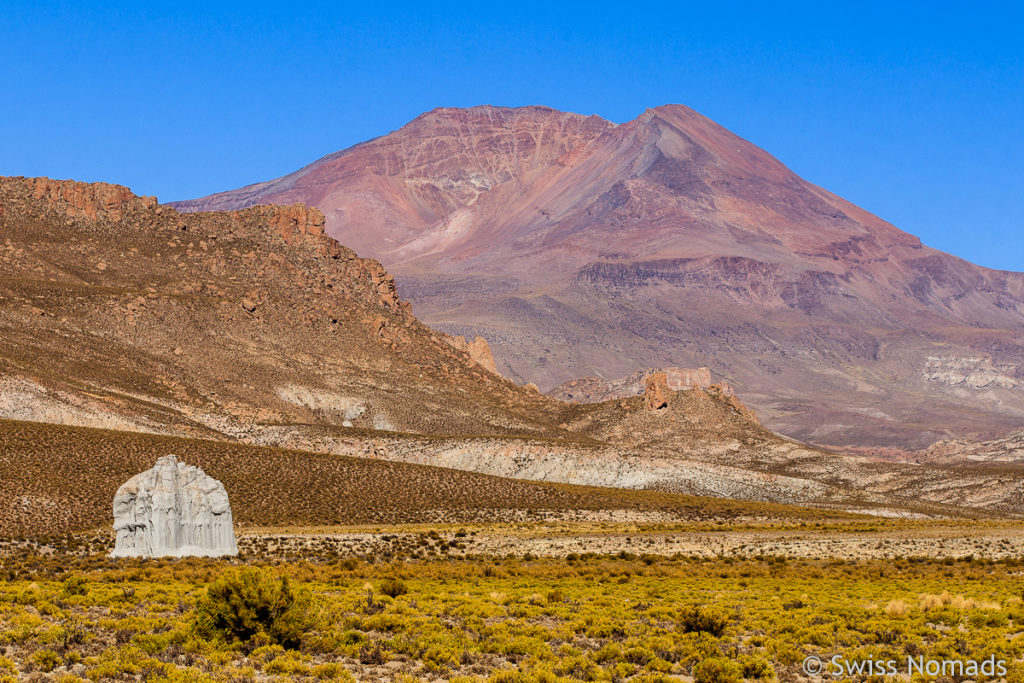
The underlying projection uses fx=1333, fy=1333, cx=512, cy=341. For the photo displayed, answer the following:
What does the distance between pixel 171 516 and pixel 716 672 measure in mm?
25992

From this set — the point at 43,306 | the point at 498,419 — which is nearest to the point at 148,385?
the point at 43,306

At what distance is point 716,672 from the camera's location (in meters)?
22.9

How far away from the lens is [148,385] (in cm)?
9694

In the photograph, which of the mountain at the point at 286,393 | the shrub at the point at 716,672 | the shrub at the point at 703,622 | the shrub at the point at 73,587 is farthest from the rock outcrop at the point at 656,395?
the shrub at the point at 716,672

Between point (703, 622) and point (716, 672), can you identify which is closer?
point (716, 672)

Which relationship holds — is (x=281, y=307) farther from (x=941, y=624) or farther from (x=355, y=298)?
(x=941, y=624)

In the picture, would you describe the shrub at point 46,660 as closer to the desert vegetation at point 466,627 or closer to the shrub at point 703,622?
the desert vegetation at point 466,627

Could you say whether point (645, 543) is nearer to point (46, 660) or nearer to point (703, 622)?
point (703, 622)

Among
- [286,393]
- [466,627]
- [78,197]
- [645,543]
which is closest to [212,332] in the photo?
[286,393]

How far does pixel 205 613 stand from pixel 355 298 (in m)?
107

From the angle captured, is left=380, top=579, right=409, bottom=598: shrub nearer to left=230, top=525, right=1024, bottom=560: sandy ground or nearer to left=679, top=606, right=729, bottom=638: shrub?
left=679, top=606, right=729, bottom=638: shrub

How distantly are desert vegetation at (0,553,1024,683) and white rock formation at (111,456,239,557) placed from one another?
733 centimetres

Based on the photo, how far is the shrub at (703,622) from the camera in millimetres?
26719

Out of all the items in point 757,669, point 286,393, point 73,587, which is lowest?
point 757,669
